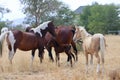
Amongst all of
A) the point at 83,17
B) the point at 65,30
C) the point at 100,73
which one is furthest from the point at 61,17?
the point at 100,73

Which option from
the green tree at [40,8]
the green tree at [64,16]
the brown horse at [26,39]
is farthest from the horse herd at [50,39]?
the green tree at [64,16]

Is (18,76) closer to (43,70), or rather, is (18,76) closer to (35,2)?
(43,70)

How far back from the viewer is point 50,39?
11961 mm

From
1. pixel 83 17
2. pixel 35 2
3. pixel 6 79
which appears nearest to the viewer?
pixel 6 79

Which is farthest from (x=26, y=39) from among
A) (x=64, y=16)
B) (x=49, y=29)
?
(x=64, y=16)

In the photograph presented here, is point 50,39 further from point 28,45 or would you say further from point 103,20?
point 103,20

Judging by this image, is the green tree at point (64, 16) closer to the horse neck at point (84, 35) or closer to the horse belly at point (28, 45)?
the horse belly at point (28, 45)

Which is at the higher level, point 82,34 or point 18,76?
point 82,34

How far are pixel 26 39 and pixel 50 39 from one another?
162cm

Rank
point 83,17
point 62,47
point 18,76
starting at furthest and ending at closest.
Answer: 1. point 83,17
2. point 62,47
3. point 18,76

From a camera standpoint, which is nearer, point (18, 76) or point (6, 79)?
point (6, 79)

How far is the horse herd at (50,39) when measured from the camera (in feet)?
30.2

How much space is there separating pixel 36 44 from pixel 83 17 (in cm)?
5232

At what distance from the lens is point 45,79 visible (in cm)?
809
